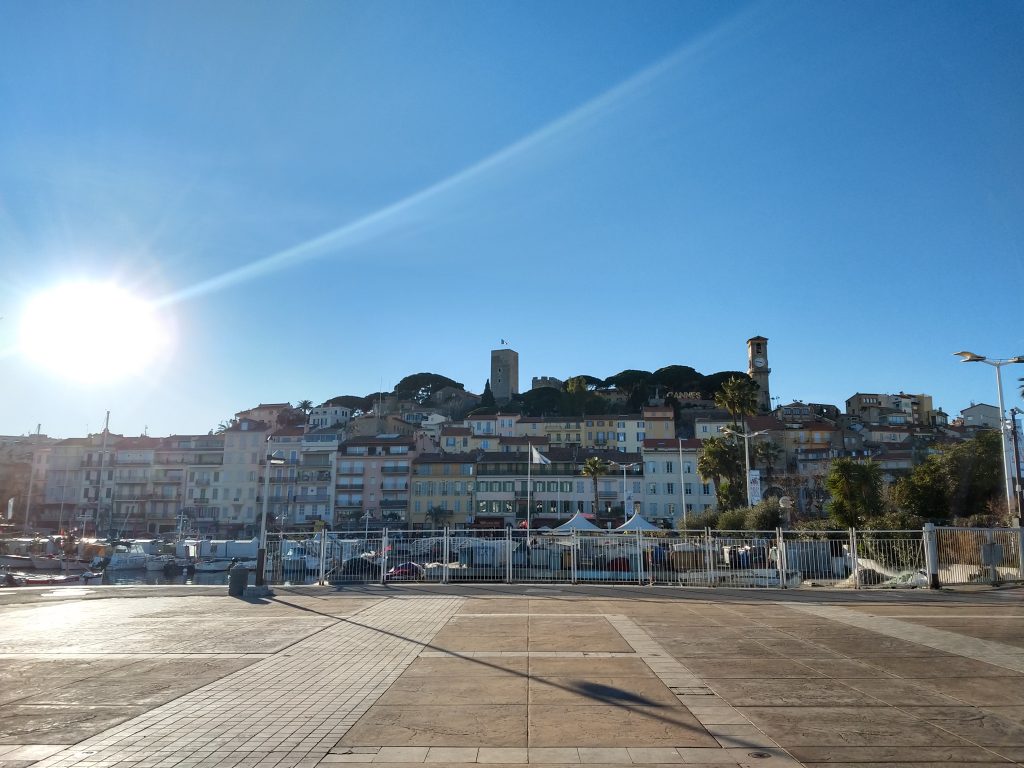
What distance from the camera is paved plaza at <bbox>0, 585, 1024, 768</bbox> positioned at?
619 centimetres

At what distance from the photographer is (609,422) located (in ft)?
319

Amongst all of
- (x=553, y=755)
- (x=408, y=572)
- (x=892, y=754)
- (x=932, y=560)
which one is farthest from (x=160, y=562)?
(x=892, y=754)

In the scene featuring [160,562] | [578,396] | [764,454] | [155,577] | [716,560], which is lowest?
[155,577]

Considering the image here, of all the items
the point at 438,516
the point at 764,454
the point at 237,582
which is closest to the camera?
the point at 237,582

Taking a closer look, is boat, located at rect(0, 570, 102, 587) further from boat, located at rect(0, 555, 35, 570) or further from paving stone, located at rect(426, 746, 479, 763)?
paving stone, located at rect(426, 746, 479, 763)

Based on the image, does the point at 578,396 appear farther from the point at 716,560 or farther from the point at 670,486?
the point at 716,560

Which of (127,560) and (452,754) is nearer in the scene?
(452,754)

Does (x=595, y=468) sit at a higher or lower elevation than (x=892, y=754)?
higher

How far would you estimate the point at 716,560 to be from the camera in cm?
2333

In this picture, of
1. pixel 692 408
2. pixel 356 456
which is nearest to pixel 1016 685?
pixel 356 456

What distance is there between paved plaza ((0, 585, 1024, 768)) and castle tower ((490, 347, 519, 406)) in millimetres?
136522

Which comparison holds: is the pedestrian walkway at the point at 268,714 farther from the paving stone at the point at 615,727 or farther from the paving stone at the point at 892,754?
the paving stone at the point at 892,754

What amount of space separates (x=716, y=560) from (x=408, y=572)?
34.3 feet

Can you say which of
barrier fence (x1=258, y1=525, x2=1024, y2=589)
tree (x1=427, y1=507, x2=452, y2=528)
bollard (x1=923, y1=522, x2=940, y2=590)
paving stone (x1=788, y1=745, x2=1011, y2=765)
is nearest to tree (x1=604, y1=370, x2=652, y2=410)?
tree (x1=427, y1=507, x2=452, y2=528)
